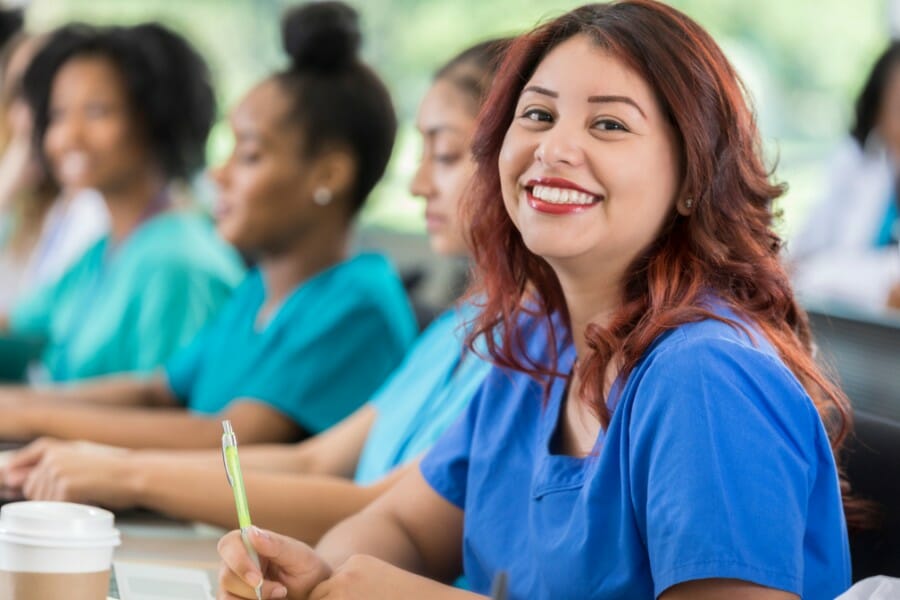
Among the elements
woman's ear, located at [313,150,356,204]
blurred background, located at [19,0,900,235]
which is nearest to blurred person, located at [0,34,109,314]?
blurred background, located at [19,0,900,235]

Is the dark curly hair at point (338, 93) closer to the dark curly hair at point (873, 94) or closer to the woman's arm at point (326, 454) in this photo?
the woman's arm at point (326, 454)

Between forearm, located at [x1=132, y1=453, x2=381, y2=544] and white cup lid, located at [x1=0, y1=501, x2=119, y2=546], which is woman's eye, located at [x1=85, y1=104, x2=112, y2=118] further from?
white cup lid, located at [x1=0, y1=501, x2=119, y2=546]

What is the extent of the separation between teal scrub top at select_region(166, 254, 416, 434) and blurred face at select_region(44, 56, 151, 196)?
28.9 inches

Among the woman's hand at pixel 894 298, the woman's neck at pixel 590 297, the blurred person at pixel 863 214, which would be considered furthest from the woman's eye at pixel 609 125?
the woman's hand at pixel 894 298

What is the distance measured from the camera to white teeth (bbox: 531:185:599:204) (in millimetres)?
1196

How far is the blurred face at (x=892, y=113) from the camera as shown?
3635 mm

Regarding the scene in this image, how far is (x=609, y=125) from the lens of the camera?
119cm

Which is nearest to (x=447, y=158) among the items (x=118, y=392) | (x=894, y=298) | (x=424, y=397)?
(x=424, y=397)

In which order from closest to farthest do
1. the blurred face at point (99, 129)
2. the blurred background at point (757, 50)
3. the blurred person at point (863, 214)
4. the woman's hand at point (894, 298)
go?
the blurred face at point (99, 129)
the woman's hand at point (894, 298)
the blurred person at point (863, 214)
the blurred background at point (757, 50)

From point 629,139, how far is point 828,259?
2429 millimetres

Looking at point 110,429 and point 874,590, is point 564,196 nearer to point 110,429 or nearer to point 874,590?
point 874,590

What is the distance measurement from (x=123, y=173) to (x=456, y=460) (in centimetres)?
163

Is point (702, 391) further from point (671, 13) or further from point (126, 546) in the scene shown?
point (126, 546)

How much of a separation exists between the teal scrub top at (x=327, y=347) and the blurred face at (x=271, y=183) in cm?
10
